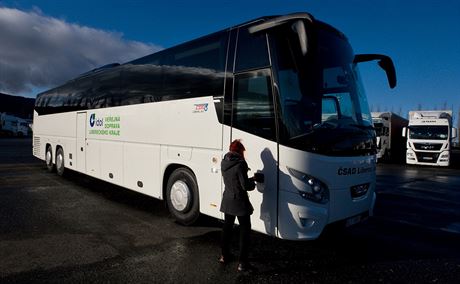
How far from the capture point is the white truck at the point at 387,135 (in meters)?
23.3

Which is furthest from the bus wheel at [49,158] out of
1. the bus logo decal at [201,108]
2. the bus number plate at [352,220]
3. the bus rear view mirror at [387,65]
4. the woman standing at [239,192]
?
the bus rear view mirror at [387,65]

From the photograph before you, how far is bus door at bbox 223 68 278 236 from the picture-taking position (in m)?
4.64

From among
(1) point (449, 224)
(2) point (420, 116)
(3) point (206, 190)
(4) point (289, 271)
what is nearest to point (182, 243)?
(3) point (206, 190)

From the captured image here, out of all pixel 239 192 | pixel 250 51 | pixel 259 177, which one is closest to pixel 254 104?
pixel 250 51

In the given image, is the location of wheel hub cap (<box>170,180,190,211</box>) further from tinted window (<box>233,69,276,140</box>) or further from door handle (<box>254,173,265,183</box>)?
door handle (<box>254,173,265,183</box>)

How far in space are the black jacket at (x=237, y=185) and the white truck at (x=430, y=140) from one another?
755 inches

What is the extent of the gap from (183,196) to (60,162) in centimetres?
784

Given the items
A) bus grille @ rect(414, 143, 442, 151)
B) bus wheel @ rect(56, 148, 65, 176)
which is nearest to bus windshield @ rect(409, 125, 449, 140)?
bus grille @ rect(414, 143, 442, 151)

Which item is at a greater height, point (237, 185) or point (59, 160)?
point (237, 185)

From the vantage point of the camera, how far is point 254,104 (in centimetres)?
491

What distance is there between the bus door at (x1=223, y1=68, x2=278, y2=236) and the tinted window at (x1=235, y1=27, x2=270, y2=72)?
0.12 m

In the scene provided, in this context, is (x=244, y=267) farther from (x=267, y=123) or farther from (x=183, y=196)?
(x=183, y=196)

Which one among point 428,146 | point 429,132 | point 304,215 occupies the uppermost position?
point 429,132

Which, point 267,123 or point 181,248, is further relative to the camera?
point 181,248
